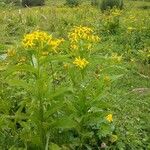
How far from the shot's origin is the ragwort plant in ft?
14.4

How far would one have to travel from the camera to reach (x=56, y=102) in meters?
4.60

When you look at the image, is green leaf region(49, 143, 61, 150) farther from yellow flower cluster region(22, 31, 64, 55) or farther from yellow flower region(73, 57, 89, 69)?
yellow flower cluster region(22, 31, 64, 55)

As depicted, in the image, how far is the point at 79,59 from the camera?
4730mm

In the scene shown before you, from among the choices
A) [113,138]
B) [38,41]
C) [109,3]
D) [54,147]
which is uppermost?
[38,41]

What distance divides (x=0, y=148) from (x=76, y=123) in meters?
0.80

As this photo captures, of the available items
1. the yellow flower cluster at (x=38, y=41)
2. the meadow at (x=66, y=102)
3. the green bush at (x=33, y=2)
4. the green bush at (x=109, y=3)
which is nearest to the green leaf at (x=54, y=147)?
the meadow at (x=66, y=102)

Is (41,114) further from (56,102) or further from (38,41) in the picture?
(38,41)

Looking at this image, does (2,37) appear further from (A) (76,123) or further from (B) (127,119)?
(A) (76,123)

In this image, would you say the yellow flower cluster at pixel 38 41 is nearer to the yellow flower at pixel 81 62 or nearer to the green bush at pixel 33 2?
the yellow flower at pixel 81 62

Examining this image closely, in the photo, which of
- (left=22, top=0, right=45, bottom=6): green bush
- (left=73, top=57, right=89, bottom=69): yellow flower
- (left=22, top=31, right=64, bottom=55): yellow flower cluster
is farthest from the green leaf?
(left=22, top=0, right=45, bottom=6): green bush

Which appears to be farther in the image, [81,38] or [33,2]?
[33,2]

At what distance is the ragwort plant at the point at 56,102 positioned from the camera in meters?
4.39

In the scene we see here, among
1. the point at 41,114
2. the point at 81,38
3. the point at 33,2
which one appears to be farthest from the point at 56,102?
the point at 33,2

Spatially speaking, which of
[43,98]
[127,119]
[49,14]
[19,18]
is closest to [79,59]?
[43,98]
